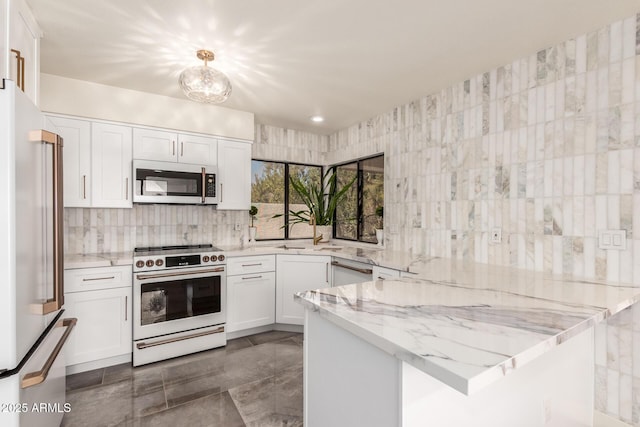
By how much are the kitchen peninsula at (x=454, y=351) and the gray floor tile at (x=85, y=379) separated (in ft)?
6.31

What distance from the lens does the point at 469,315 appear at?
1.21 m

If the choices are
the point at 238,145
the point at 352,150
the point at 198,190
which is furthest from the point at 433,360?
the point at 352,150

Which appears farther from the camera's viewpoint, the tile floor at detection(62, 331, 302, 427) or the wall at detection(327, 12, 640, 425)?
the tile floor at detection(62, 331, 302, 427)

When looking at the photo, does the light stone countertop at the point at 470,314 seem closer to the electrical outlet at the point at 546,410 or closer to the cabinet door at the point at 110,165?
the electrical outlet at the point at 546,410

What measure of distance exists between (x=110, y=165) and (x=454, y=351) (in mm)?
3079

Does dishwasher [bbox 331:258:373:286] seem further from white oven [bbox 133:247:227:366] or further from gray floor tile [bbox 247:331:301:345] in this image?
white oven [bbox 133:247:227:366]

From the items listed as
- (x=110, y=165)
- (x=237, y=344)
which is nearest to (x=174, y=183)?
(x=110, y=165)

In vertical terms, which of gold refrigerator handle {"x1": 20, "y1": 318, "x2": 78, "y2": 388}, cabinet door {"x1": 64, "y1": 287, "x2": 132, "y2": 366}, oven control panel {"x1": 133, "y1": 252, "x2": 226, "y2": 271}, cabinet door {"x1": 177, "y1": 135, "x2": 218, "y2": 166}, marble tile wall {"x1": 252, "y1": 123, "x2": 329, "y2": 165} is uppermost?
marble tile wall {"x1": 252, "y1": 123, "x2": 329, "y2": 165}

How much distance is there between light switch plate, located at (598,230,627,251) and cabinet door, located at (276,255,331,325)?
85.3 inches

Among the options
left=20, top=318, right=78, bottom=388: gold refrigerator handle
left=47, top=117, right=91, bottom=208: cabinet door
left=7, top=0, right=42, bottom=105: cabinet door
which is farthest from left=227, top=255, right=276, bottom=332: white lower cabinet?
left=7, top=0, right=42, bottom=105: cabinet door

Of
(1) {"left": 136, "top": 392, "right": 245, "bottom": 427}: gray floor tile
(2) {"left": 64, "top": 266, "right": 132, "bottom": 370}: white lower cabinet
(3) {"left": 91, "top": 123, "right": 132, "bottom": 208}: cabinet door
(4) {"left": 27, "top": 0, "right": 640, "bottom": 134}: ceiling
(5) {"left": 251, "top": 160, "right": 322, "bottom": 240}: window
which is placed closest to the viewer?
(4) {"left": 27, "top": 0, "right": 640, "bottom": 134}: ceiling

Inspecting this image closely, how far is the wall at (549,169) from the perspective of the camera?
1761 mm

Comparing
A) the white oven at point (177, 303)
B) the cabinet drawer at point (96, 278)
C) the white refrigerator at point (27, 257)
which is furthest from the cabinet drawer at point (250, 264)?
the white refrigerator at point (27, 257)

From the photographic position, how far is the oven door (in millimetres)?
2629
